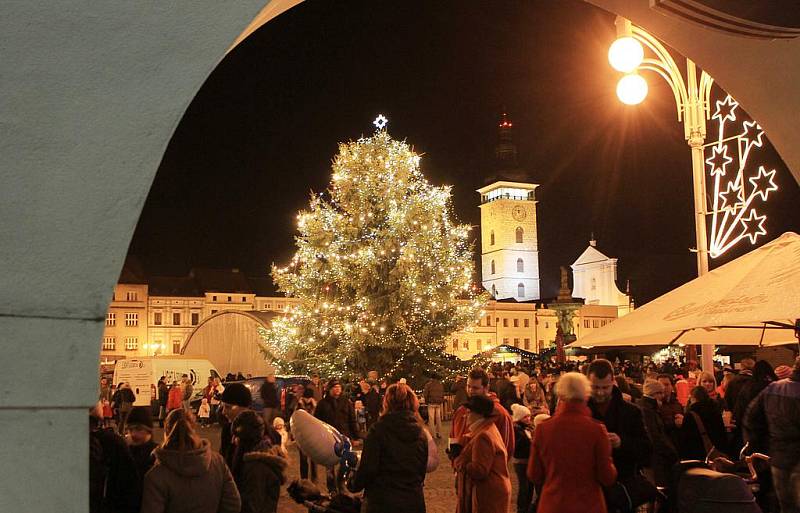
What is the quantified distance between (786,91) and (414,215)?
67.2 feet

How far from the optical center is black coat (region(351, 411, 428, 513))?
18.1ft

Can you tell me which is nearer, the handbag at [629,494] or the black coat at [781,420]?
the handbag at [629,494]

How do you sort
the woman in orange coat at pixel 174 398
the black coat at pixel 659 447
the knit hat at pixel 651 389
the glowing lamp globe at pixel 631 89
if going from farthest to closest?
the woman in orange coat at pixel 174 398 < the glowing lamp globe at pixel 631 89 < the knit hat at pixel 651 389 < the black coat at pixel 659 447

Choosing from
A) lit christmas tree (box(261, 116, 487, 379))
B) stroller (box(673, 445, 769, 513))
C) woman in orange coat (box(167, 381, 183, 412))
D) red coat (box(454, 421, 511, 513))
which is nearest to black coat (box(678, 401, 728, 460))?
red coat (box(454, 421, 511, 513))

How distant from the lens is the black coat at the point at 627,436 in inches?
228

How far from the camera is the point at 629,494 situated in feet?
18.7

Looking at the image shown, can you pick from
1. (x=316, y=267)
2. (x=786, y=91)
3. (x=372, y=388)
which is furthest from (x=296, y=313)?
(x=786, y=91)

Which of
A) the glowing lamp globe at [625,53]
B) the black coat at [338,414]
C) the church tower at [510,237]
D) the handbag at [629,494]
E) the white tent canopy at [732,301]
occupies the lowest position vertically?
the black coat at [338,414]

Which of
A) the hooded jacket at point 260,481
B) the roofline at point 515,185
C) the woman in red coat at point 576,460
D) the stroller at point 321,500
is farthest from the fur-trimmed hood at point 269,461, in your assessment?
the roofline at point 515,185

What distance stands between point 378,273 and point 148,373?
1072 centimetres

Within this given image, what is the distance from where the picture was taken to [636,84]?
9664 millimetres

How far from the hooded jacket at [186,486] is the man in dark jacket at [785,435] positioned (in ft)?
14.1

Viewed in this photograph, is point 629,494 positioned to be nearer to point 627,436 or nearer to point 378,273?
point 627,436

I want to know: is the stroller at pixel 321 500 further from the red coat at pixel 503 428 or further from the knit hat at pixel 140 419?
the red coat at pixel 503 428
